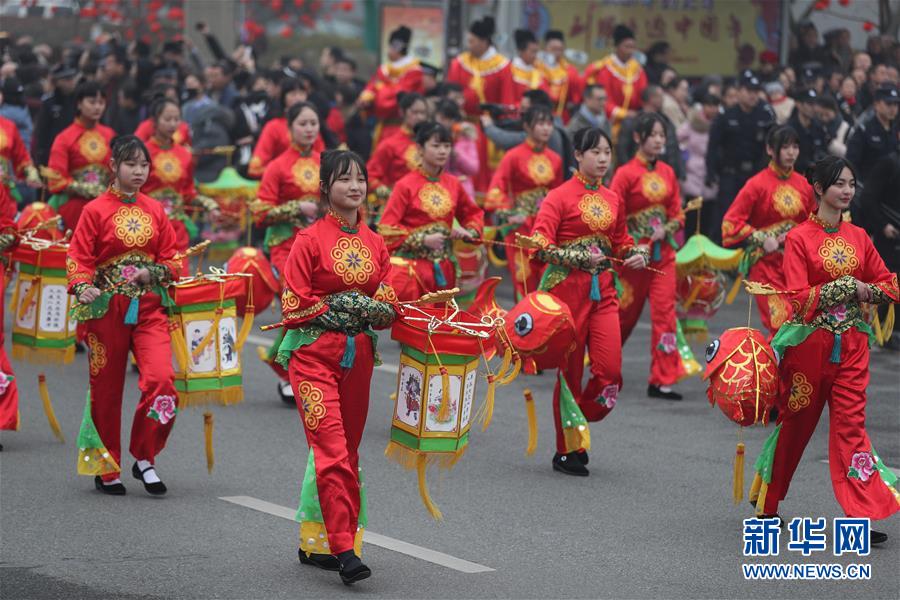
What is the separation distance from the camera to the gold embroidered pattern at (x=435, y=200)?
33.7 ft

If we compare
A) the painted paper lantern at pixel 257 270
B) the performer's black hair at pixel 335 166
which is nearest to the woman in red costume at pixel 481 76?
the painted paper lantern at pixel 257 270

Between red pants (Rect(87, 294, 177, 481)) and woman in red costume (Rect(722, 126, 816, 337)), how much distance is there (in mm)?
3996

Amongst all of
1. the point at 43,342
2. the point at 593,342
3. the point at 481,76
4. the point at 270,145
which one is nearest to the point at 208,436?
the point at 43,342

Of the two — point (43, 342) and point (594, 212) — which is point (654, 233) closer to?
point (594, 212)

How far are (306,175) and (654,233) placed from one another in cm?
236

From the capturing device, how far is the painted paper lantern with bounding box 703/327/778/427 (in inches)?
284

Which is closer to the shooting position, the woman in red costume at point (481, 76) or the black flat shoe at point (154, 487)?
the black flat shoe at point (154, 487)

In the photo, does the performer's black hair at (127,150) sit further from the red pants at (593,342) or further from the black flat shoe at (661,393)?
the black flat shoe at (661,393)

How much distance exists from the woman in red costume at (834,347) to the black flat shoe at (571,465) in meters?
1.54

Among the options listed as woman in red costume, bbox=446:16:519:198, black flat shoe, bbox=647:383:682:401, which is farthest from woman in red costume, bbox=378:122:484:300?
woman in red costume, bbox=446:16:519:198

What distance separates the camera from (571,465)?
354 inches

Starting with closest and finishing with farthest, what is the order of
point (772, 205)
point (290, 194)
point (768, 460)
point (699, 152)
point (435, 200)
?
point (768, 460)
point (435, 200)
point (772, 205)
point (290, 194)
point (699, 152)

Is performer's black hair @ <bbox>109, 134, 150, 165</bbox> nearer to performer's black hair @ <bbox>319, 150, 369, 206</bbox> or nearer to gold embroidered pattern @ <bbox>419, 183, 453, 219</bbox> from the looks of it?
performer's black hair @ <bbox>319, 150, 369, 206</bbox>

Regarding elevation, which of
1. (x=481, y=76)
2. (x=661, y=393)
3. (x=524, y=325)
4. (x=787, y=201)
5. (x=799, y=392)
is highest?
(x=481, y=76)
